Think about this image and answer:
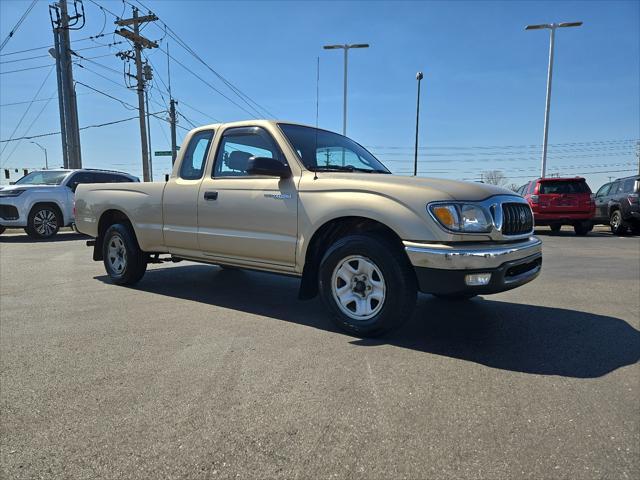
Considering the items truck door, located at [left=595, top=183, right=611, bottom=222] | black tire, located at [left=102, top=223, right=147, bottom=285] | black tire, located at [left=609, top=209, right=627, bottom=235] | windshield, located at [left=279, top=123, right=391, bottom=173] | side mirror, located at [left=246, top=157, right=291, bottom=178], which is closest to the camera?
side mirror, located at [left=246, top=157, right=291, bottom=178]

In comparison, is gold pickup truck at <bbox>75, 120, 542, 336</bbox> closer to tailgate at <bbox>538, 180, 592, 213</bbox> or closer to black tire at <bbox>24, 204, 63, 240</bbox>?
black tire at <bbox>24, 204, 63, 240</bbox>

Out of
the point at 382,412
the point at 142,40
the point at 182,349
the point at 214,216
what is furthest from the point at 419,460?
the point at 142,40

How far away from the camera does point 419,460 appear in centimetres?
199

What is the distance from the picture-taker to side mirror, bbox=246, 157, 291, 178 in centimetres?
390

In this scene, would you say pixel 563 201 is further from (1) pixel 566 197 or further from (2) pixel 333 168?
Answer: (2) pixel 333 168

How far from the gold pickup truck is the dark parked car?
37.2 feet

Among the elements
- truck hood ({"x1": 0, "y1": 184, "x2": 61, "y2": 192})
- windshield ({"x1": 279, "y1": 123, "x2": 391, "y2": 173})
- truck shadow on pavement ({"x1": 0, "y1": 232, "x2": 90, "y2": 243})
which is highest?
windshield ({"x1": 279, "y1": 123, "x2": 391, "y2": 173})

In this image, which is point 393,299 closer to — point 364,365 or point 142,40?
point 364,365

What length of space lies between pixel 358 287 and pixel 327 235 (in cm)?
60

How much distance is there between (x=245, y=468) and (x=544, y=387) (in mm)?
1882

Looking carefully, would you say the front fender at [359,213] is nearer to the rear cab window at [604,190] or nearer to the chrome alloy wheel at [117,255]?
the chrome alloy wheel at [117,255]

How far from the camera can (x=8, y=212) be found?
11.2m

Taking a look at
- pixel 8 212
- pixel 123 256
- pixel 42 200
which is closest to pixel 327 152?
pixel 123 256

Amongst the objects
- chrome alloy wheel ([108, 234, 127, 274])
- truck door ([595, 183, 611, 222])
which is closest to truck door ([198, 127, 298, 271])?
chrome alloy wheel ([108, 234, 127, 274])
